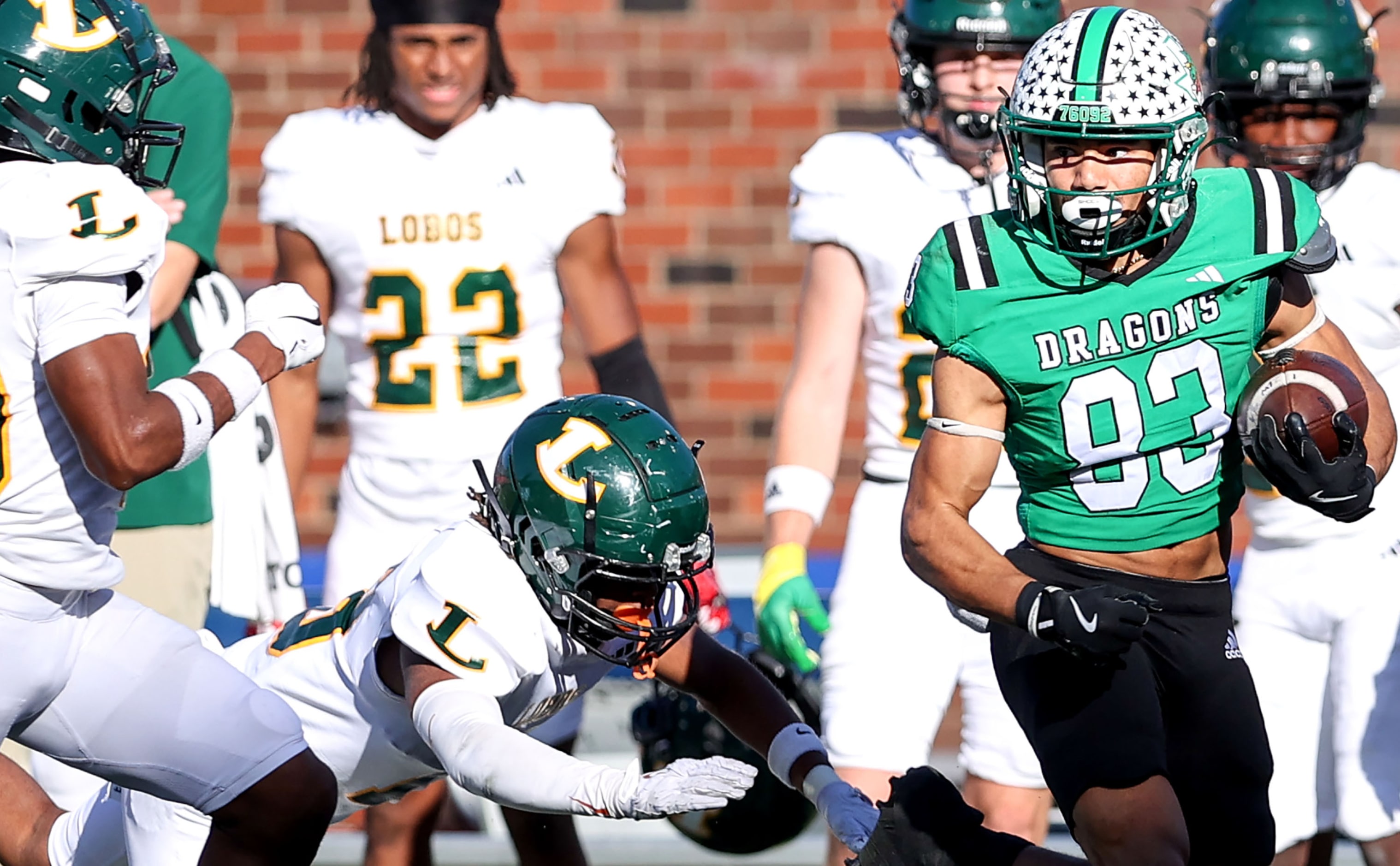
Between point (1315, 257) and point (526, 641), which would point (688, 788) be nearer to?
point (526, 641)

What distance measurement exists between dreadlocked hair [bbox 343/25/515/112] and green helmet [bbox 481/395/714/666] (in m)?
1.49

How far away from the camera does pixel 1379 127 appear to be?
6336 millimetres

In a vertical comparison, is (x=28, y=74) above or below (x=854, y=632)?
above

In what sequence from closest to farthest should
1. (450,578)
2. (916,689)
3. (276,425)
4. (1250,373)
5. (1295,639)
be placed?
(450,578) → (1250,373) → (916,689) → (1295,639) → (276,425)

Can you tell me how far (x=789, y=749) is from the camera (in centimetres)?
327

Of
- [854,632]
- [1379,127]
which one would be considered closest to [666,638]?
[854,632]

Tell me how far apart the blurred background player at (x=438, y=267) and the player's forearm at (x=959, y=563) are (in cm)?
123

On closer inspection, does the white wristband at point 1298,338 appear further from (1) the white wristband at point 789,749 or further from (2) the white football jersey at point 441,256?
(2) the white football jersey at point 441,256

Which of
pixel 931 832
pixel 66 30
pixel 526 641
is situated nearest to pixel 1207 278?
pixel 931 832

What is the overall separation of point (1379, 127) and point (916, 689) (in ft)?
10.5

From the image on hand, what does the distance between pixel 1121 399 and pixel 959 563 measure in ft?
1.21

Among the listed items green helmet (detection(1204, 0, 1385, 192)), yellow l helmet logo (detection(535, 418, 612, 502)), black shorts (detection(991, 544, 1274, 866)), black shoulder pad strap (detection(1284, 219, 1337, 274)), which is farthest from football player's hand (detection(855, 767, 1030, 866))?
green helmet (detection(1204, 0, 1385, 192))

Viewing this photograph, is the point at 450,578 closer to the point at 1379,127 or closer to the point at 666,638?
the point at 666,638

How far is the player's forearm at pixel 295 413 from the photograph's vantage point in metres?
4.57
